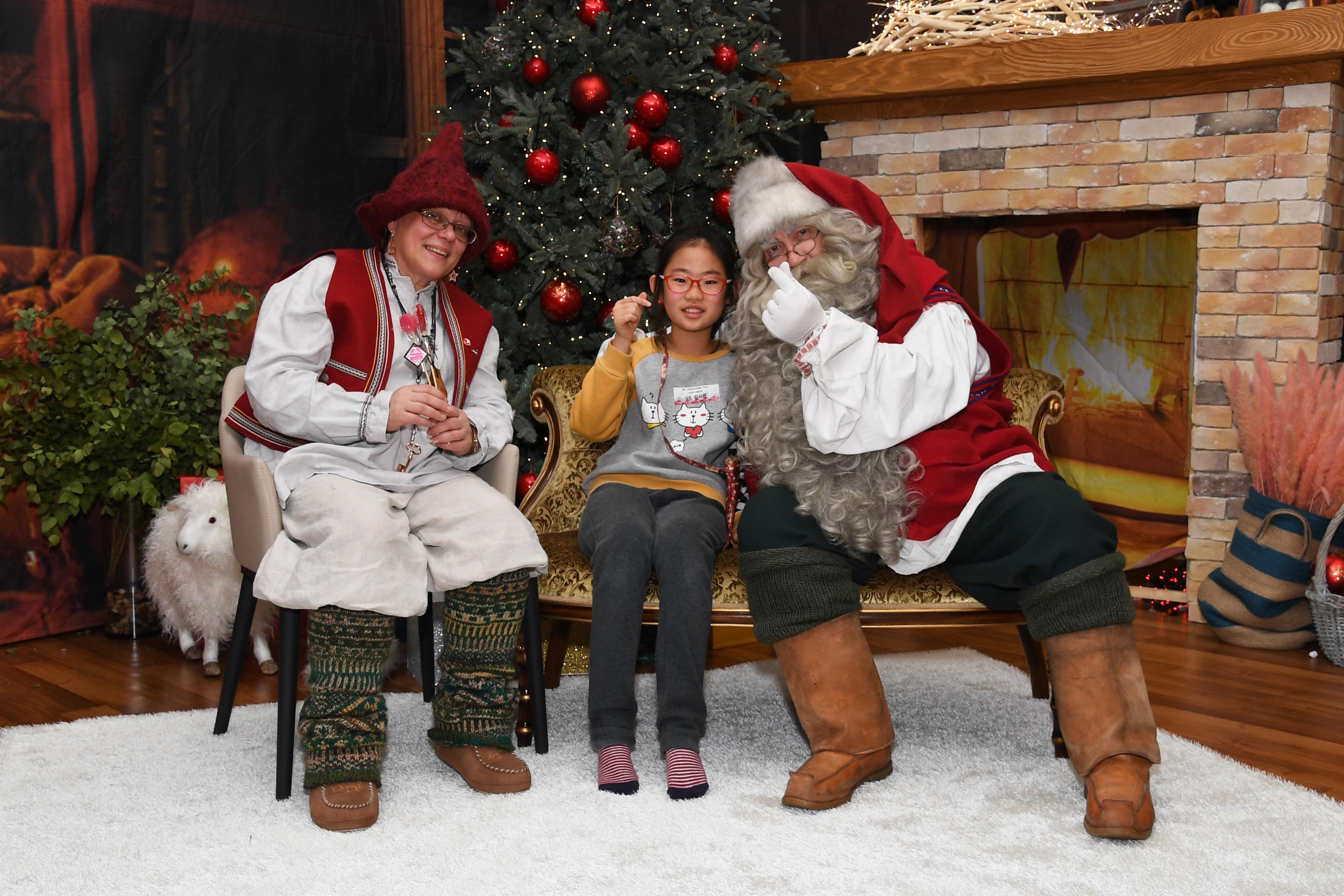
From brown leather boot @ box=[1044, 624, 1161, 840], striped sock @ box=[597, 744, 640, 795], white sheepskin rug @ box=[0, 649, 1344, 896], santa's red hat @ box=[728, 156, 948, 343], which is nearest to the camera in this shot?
white sheepskin rug @ box=[0, 649, 1344, 896]

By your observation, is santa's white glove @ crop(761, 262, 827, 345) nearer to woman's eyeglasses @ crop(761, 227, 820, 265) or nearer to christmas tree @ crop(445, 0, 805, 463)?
woman's eyeglasses @ crop(761, 227, 820, 265)

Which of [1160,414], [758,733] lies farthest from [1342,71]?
[758,733]

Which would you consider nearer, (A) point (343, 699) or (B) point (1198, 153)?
(A) point (343, 699)

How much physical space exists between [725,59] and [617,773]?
2.25 meters

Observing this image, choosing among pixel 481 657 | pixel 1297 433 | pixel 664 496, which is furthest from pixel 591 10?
pixel 1297 433

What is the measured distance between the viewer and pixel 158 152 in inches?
Result: 146

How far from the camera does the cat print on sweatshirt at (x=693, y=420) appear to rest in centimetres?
277

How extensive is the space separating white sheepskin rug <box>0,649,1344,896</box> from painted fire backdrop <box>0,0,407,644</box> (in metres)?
1.35

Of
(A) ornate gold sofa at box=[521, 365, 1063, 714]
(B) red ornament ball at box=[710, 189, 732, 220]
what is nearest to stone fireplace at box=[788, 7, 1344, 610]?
(B) red ornament ball at box=[710, 189, 732, 220]

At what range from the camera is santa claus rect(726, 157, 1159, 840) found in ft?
7.38

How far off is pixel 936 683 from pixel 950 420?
39.0 inches

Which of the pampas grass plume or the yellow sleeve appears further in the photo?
the pampas grass plume

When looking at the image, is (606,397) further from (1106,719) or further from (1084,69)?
(1084,69)

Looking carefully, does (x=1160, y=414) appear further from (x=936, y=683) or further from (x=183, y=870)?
(x=183, y=870)
